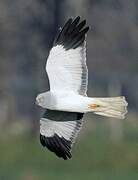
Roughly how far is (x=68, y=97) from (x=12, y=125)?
25.9 ft

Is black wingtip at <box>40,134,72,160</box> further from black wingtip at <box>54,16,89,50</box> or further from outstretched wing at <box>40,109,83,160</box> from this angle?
black wingtip at <box>54,16,89,50</box>

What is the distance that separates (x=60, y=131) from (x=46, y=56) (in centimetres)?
775

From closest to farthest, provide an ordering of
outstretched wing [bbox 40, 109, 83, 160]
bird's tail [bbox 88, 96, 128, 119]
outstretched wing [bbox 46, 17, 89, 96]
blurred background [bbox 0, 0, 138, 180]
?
bird's tail [bbox 88, 96, 128, 119] < outstretched wing [bbox 46, 17, 89, 96] < outstretched wing [bbox 40, 109, 83, 160] < blurred background [bbox 0, 0, 138, 180]

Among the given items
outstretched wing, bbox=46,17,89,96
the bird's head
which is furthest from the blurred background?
the bird's head

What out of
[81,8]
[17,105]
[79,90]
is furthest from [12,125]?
[79,90]

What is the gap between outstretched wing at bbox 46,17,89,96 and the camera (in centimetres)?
814

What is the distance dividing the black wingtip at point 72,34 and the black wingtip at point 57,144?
25.9 inches

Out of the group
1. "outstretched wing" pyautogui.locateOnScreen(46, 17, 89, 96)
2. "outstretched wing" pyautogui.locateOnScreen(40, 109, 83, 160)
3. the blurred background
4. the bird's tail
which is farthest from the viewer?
the blurred background

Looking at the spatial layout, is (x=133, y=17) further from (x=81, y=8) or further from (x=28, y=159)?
(x=28, y=159)

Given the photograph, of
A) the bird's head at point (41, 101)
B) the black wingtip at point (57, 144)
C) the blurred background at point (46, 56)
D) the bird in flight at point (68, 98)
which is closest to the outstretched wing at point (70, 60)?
the bird in flight at point (68, 98)

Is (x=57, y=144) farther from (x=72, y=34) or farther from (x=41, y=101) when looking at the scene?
(x=72, y=34)

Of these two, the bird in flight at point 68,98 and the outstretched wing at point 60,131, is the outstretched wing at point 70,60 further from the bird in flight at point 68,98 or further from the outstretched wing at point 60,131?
the outstretched wing at point 60,131

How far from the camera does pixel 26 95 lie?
56.1 ft

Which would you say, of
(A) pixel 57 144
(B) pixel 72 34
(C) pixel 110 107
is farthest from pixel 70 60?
(A) pixel 57 144
